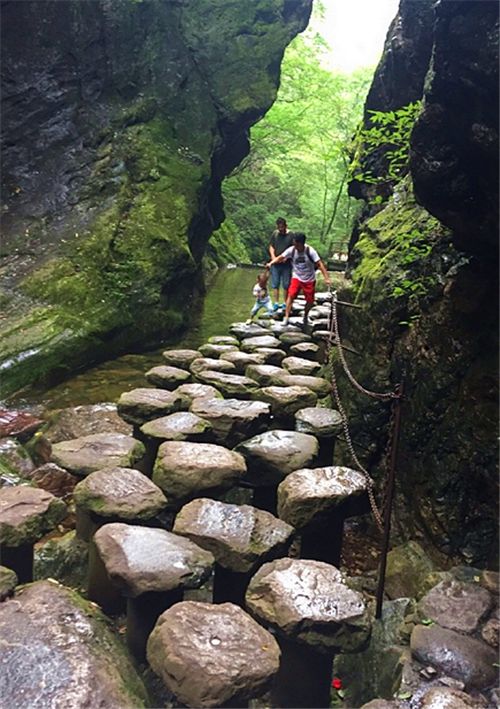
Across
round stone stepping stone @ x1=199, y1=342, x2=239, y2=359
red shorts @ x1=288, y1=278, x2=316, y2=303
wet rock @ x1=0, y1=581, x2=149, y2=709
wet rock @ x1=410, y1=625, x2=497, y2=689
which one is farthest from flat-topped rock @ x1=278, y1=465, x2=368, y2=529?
red shorts @ x1=288, y1=278, x2=316, y2=303

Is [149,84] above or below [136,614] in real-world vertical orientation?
above

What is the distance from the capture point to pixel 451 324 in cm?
392

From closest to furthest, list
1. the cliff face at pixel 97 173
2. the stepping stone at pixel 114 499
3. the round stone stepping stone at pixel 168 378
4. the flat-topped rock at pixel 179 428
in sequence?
the stepping stone at pixel 114 499 → the flat-topped rock at pixel 179 428 → the round stone stepping stone at pixel 168 378 → the cliff face at pixel 97 173

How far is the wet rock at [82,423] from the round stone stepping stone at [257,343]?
6.92ft

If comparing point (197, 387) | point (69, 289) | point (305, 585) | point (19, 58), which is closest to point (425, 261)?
point (197, 387)

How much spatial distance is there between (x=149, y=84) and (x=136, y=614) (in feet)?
34.8

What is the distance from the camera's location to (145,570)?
2.41 metres

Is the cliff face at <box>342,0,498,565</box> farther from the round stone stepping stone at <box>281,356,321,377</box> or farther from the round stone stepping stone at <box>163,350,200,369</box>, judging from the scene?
the round stone stepping stone at <box>163,350,200,369</box>

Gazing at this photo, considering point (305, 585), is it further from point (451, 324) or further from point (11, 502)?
point (451, 324)

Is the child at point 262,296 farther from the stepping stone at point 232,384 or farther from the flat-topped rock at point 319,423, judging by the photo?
the flat-topped rock at point 319,423

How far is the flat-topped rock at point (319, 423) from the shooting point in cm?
436

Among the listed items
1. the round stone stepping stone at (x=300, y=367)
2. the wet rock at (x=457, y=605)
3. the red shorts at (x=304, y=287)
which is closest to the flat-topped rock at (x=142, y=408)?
the round stone stepping stone at (x=300, y=367)

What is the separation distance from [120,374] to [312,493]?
4.76 metres

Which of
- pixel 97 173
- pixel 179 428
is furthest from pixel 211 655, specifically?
pixel 97 173
